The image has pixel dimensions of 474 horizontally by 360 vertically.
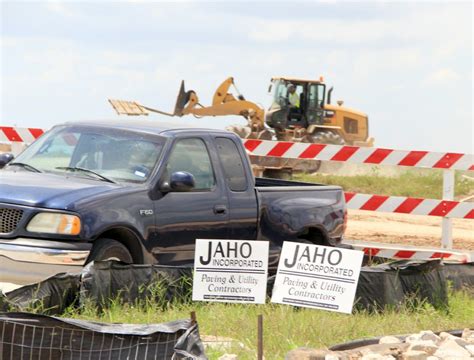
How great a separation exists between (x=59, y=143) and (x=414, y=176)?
22.3 metres

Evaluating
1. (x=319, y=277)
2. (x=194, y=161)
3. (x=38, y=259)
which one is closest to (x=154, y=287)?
(x=38, y=259)

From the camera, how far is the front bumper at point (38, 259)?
10719 millimetres

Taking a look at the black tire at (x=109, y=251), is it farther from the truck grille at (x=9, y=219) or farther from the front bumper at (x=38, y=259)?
the truck grille at (x=9, y=219)

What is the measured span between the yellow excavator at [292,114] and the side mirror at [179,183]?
20.8 metres

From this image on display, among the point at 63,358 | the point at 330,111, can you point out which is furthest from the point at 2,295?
the point at 330,111

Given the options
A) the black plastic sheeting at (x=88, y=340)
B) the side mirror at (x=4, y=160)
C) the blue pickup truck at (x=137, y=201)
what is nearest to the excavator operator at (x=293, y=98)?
the blue pickup truck at (x=137, y=201)

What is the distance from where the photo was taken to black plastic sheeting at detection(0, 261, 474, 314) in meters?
9.70

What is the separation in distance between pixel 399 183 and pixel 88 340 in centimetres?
2499

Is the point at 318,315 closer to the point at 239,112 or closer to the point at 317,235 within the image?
the point at 317,235

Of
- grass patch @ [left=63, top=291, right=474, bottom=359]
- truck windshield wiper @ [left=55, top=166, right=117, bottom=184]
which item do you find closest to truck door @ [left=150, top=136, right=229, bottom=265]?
truck windshield wiper @ [left=55, top=166, right=117, bottom=184]

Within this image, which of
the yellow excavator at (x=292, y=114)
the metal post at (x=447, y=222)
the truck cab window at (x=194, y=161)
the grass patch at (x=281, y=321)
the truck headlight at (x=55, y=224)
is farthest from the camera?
the yellow excavator at (x=292, y=114)

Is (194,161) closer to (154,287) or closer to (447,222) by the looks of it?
(154,287)

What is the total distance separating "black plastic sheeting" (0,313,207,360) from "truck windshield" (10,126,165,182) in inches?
164

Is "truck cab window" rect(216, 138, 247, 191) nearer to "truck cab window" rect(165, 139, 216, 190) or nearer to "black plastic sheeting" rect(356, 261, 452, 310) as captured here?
"truck cab window" rect(165, 139, 216, 190)
